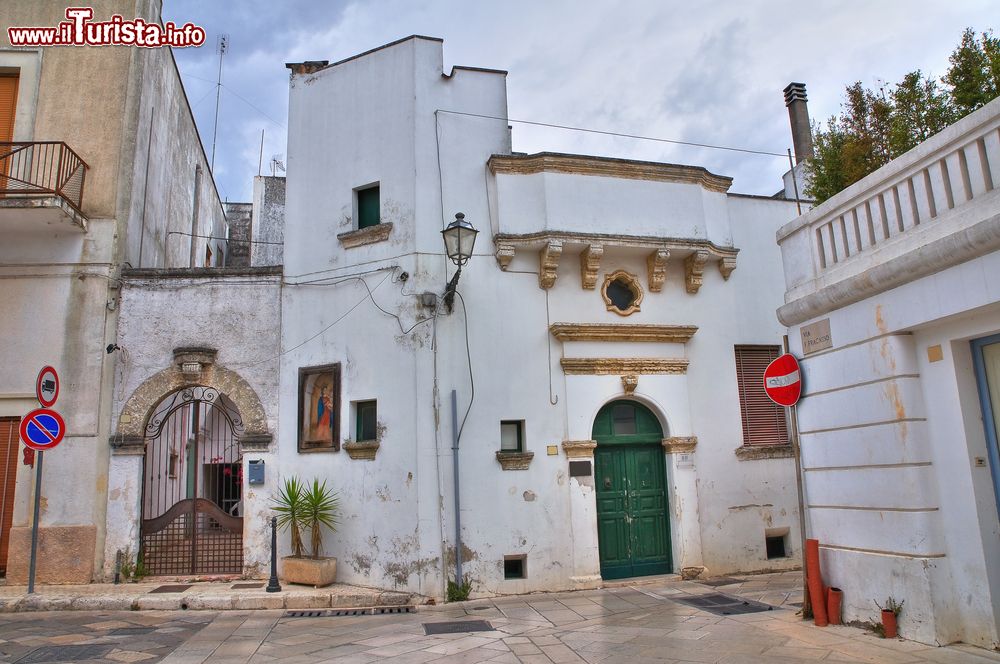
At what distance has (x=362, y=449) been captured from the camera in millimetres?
10305

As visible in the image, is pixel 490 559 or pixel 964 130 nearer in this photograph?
pixel 964 130

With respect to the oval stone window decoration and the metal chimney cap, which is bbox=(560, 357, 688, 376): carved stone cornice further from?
the metal chimney cap

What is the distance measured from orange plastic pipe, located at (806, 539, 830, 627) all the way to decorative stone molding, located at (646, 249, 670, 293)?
5.15 metres

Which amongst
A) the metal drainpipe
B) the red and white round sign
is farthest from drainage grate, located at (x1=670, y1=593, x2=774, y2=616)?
the metal drainpipe

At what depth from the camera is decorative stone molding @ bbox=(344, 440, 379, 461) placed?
1024cm

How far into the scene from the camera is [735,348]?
12047mm

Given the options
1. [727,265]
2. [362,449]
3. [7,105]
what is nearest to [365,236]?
[362,449]

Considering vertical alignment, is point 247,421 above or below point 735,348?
below

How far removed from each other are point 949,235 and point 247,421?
971 cm

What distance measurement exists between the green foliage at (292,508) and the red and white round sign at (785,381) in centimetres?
671

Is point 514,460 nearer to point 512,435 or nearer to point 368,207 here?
point 512,435

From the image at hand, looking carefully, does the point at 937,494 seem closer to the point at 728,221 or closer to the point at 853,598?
the point at 853,598

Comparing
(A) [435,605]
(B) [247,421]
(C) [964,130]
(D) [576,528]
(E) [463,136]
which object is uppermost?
(E) [463,136]

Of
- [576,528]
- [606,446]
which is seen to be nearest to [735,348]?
[606,446]
